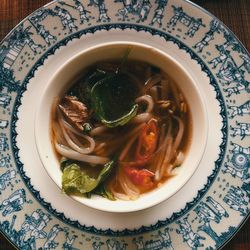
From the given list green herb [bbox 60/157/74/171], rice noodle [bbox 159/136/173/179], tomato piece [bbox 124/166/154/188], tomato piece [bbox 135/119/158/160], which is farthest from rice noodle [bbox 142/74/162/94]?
green herb [bbox 60/157/74/171]

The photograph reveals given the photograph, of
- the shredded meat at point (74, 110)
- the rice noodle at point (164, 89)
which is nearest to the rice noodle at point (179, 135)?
the rice noodle at point (164, 89)

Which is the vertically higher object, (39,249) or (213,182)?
(213,182)

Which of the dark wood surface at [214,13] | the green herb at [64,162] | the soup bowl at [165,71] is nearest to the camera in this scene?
the soup bowl at [165,71]

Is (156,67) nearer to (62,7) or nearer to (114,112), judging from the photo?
(114,112)

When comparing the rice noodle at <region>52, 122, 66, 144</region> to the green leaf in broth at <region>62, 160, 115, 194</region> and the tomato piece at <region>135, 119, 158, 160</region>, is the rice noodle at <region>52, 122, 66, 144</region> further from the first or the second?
the tomato piece at <region>135, 119, 158, 160</region>

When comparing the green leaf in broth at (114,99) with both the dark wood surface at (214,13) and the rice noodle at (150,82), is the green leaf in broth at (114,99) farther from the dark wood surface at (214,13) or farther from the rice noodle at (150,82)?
the dark wood surface at (214,13)

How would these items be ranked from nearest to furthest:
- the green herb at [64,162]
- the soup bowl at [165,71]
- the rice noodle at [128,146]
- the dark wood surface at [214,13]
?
1. the soup bowl at [165,71]
2. the green herb at [64,162]
3. the rice noodle at [128,146]
4. the dark wood surface at [214,13]

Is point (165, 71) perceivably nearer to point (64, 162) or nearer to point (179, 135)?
point (179, 135)

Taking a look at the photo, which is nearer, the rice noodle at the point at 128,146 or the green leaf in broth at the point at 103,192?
the green leaf in broth at the point at 103,192

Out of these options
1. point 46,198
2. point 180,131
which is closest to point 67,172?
point 46,198
